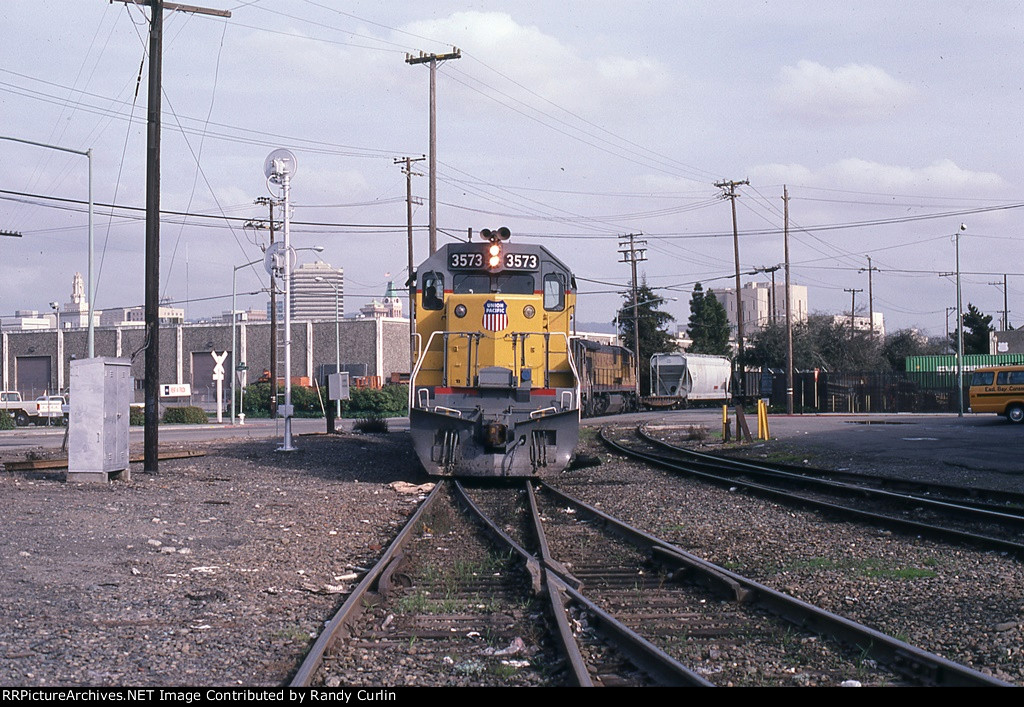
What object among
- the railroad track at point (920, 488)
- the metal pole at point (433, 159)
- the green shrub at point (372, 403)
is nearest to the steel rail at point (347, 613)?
the railroad track at point (920, 488)

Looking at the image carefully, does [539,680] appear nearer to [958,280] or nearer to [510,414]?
[510,414]

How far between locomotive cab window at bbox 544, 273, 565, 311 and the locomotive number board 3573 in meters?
0.33

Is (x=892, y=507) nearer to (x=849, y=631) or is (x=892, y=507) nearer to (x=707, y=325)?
(x=849, y=631)

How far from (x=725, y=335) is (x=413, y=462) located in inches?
2947

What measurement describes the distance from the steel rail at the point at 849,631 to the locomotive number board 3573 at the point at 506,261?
23.5ft

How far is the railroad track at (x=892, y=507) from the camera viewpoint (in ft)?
31.0

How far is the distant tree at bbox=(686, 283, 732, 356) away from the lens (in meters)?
88.2

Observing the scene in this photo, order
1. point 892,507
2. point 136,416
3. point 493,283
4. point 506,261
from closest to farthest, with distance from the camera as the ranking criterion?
point 892,507
point 506,261
point 493,283
point 136,416

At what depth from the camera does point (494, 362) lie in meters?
14.2

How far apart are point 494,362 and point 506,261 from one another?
1.62 m

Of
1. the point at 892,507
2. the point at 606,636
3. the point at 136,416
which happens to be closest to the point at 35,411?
the point at 136,416

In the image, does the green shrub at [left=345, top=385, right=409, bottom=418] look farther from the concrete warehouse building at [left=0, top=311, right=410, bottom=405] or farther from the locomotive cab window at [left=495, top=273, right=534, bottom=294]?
the locomotive cab window at [left=495, top=273, right=534, bottom=294]

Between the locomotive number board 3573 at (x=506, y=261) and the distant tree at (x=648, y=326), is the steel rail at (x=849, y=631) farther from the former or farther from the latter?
the distant tree at (x=648, y=326)

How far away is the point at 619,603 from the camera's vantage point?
6566 millimetres
